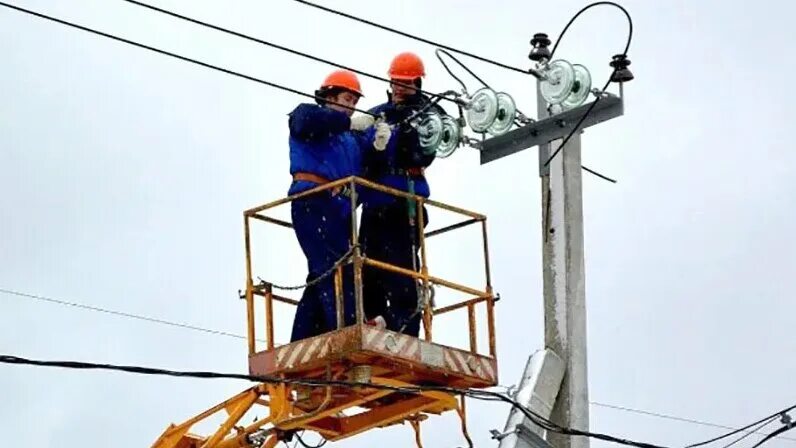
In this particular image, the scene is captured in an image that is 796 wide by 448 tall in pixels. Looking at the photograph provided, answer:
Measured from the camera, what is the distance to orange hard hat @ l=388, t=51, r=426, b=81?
52.3 ft

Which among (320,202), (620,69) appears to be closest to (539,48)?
(620,69)

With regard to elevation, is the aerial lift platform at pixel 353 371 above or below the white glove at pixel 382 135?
below

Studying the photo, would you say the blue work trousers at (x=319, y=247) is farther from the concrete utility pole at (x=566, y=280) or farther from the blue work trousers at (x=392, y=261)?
the concrete utility pole at (x=566, y=280)

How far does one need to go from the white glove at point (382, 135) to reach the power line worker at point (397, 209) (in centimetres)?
11

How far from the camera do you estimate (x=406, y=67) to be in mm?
15961

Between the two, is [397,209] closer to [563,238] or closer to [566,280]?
[563,238]

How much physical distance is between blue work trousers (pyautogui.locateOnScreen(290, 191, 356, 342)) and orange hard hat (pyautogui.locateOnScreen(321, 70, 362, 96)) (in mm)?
962

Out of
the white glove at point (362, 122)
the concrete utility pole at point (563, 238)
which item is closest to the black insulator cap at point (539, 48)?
the concrete utility pole at point (563, 238)

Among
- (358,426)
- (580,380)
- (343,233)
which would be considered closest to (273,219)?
(343,233)

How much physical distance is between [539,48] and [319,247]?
7.72 ft

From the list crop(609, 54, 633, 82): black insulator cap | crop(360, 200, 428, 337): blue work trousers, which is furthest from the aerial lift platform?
crop(609, 54, 633, 82): black insulator cap

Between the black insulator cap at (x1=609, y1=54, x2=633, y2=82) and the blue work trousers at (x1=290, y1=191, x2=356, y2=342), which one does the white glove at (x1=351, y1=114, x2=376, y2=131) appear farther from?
the black insulator cap at (x1=609, y1=54, x2=633, y2=82)

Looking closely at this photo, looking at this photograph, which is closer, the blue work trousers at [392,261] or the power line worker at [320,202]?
the power line worker at [320,202]

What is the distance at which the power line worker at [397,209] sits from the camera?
1541cm
